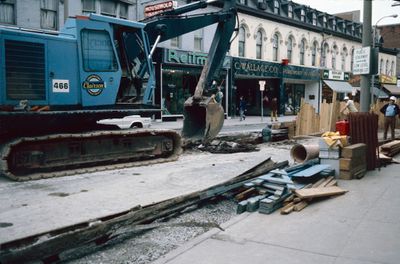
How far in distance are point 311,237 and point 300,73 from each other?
116 ft

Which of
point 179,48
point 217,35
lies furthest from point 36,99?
point 179,48

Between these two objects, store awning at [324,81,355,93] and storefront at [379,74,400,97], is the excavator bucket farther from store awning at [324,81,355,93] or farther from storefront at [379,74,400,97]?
storefront at [379,74,400,97]

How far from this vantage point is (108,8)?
74.4ft

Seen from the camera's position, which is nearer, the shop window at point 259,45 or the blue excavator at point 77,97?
the blue excavator at point 77,97

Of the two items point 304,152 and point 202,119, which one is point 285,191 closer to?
point 304,152

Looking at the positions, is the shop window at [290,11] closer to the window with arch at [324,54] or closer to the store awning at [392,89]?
the window with arch at [324,54]

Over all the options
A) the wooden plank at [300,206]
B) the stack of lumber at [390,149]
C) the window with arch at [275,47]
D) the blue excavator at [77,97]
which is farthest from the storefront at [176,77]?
the wooden plank at [300,206]

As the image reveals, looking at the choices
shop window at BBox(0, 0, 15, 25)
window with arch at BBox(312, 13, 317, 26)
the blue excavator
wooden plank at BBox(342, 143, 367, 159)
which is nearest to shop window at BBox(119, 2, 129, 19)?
shop window at BBox(0, 0, 15, 25)

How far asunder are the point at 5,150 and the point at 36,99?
1.25m

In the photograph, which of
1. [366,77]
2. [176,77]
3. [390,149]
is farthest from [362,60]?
[176,77]

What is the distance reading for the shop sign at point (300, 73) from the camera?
3719 centimetres

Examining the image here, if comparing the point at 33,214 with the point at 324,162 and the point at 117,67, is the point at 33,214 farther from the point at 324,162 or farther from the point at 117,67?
the point at 324,162

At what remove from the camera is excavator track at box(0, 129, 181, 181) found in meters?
8.23

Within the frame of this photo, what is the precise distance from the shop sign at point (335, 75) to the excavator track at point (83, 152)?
114ft
